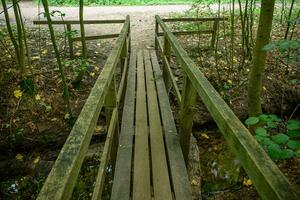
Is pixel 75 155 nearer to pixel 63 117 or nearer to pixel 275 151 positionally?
pixel 275 151

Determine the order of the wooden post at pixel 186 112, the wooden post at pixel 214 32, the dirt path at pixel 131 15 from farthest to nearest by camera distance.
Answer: the dirt path at pixel 131 15, the wooden post at pixel 214 32, the wooden post at pixel 186 112

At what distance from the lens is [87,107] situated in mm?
1888

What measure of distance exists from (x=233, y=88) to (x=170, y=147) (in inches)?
147

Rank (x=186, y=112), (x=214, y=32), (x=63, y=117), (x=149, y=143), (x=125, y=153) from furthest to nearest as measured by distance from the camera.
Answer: (x=214, y=32) < (x=63, y=117) < (x=149, y=143) < (x=125, y=153) < (x=186, y=112)

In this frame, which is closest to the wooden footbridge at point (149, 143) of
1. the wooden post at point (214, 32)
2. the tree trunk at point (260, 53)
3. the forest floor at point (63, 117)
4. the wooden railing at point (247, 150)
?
the wooden railing at point (247, 150)

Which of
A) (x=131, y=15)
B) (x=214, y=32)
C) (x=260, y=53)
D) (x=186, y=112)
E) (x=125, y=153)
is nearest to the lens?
(x=186, y=112)

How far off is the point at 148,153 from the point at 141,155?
94 millimetres

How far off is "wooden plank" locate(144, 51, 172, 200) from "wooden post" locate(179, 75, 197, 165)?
26cm

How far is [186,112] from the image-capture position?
3.12m

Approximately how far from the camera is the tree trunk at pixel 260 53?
3638mm

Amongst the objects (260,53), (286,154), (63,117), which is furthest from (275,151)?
(63,117)

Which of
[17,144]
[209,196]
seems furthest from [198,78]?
[17,144]

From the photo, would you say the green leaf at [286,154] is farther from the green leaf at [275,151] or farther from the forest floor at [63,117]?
the forest floor at [63,117]

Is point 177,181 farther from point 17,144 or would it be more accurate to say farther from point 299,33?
point 299,33
